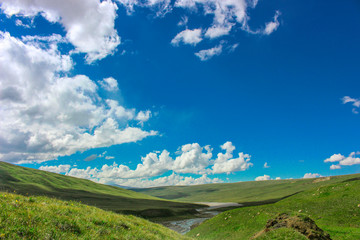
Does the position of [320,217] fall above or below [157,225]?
above

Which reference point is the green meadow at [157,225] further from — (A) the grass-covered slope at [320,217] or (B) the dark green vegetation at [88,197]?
(B) the dark green vegetation at [88,197]

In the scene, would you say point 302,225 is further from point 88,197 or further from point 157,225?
point 88,197

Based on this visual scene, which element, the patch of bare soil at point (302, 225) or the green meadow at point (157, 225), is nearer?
the green meadow at point (157, 225)

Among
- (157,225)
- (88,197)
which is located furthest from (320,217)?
(88,197)

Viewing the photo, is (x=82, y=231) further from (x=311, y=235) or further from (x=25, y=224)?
(x=311, y=235)

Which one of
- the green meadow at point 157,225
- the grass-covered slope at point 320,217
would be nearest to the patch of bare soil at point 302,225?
the green meadow at point 157,225

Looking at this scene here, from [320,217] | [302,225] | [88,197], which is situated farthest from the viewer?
[88,197]

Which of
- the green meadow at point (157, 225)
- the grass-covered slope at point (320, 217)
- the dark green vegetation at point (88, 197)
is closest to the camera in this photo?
the green meadow at point (157, 225)

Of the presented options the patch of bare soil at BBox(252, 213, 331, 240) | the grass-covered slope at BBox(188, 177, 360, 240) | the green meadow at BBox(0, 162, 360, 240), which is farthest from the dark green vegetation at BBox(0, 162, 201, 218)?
the patch of bare soil at BBox(252, 213, 331, 240)

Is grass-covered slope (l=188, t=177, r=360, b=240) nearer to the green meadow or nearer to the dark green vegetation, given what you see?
the green meadow

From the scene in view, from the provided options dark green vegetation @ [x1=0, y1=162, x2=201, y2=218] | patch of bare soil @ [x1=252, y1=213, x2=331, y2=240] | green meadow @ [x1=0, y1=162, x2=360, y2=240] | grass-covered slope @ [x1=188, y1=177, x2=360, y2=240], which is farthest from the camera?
dark green vegetation @ [x1=0, y1=162, x2=201, y2=218]

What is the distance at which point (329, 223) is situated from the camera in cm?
2244

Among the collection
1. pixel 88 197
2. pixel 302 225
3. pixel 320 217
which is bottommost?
pixel 88 197

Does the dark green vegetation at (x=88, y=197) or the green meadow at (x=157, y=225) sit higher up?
the green meadow at (x=157, y=225)
